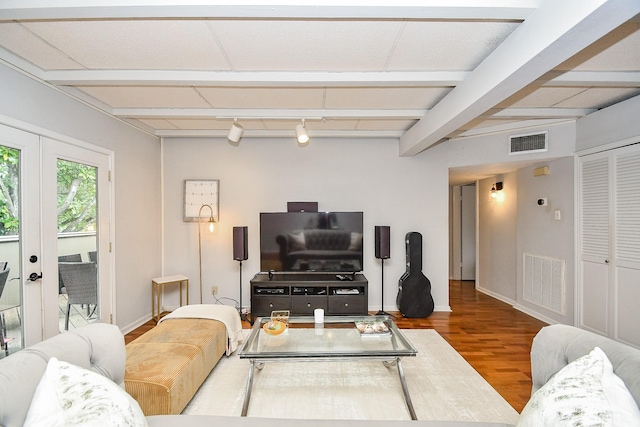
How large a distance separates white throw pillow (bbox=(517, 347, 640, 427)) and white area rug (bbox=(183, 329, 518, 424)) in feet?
4.00

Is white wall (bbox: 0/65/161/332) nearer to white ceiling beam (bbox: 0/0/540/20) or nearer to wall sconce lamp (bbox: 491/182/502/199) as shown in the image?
white ceiling beam (bbox: 0/0/540/20)

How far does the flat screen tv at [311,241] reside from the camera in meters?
4.45

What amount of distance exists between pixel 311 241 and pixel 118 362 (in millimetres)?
3042

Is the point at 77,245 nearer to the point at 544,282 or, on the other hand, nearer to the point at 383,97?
the point at 383,97

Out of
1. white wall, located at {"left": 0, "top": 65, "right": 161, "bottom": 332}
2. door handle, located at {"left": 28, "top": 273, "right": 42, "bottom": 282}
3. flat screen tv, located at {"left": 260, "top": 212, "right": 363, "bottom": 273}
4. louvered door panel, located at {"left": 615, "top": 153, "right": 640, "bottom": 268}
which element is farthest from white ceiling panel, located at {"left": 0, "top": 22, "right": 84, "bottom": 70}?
louvered door panel, located at {"left": 615, "top": 153, "right": 640, "bottom": 268}

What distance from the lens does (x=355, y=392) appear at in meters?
2.43

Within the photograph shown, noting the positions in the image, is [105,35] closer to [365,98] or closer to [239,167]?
[365,98]

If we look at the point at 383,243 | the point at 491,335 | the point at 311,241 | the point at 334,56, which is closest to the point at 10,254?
the point at 334,56

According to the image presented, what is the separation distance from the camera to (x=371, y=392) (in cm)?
242

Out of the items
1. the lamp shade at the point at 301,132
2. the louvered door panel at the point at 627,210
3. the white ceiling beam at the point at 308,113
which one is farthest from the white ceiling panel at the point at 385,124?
the louvered door panel at the point at 627,210

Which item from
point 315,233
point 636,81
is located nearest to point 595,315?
point 636,81

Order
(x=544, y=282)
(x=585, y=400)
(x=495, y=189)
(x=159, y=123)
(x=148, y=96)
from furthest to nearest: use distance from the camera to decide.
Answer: (x=495, y=189) < (x=544, y=282) < (x=159, y=123) < (x=148, y=96) < (x=585, y=400)

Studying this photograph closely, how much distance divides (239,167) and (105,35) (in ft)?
8.68

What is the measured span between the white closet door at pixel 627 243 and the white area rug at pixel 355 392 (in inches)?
68.1
